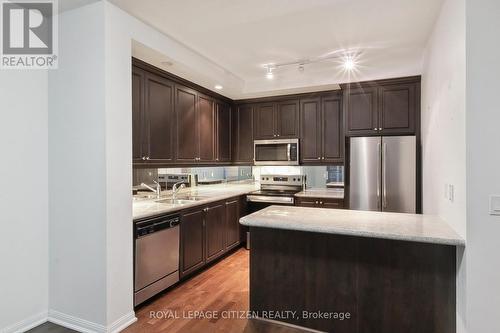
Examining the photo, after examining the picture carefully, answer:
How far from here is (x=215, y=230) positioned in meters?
3.77

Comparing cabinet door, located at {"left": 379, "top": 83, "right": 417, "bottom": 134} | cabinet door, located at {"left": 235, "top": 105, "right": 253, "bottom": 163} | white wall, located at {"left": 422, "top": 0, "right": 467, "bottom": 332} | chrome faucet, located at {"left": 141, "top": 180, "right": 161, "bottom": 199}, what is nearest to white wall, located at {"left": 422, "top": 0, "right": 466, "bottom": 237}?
white wall, located at {"left": 422, "top": 0, "right": 467, "bottom": 332}

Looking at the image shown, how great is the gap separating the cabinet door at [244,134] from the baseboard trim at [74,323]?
3.30m

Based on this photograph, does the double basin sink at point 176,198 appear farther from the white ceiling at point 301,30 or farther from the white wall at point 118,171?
the white ceiling at point 301,30

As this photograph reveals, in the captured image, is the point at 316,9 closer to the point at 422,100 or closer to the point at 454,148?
the point at 454,148

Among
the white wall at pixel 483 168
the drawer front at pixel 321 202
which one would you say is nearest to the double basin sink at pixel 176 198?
the drawer front at pixel 321 202

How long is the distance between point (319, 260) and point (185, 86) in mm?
2779

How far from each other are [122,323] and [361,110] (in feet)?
12.4

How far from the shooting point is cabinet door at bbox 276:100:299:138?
4.59 meters

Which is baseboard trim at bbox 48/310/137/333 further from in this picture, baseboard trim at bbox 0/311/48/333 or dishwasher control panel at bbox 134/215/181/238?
dishwasher control panel at bbox 134/215/181/238

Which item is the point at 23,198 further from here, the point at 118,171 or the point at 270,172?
the point at 270,172

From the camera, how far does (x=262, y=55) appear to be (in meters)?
3.44

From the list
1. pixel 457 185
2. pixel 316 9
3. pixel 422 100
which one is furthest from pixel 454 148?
pixel 422 100

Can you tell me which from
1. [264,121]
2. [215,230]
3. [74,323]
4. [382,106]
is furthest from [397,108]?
[74,323]

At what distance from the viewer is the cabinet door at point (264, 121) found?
477 cm
